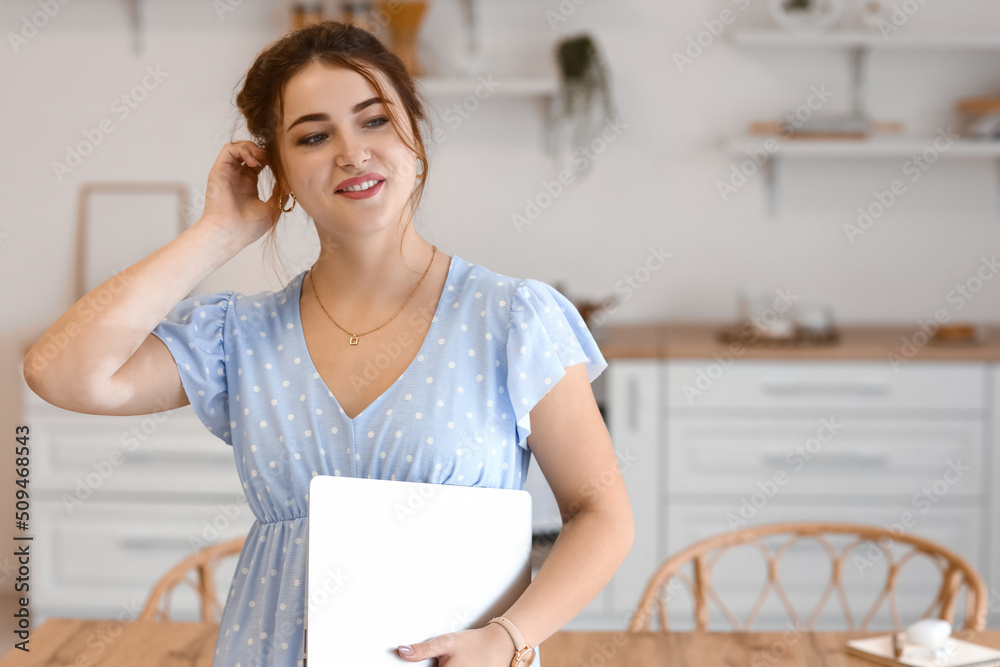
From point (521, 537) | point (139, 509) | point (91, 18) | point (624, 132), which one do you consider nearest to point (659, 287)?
point (624, 132)

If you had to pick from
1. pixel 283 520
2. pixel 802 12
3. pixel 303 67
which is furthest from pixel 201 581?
pixel 802 12

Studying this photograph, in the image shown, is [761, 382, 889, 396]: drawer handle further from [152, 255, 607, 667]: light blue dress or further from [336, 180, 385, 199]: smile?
[336, 180, 385, 199]: smile

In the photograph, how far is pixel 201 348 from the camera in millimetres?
1084

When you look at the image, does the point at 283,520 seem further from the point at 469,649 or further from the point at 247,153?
the point at 247,153

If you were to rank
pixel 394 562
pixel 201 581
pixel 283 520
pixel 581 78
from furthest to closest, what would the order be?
1. pixel 581 78
2. pixel 201 581
3. pixel 283 520
4. pixel 394 562

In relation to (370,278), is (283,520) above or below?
below

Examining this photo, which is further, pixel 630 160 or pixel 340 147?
pixel 630 160

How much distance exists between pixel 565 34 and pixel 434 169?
65cm

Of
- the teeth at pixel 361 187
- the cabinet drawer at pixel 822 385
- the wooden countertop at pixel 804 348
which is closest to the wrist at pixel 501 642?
the teeth at pixel 361 187

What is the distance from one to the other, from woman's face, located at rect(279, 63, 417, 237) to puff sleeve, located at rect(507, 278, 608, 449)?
0.18 m

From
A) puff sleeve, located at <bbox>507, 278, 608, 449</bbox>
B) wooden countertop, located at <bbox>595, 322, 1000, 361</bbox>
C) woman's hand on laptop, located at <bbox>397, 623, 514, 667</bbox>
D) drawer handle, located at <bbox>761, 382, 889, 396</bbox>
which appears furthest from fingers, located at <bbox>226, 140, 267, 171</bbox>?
drawer handle, located at <bbox>761, 382, 889, 396</bbox>

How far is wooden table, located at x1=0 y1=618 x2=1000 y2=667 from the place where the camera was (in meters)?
1.20

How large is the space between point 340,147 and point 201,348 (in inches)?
11.4

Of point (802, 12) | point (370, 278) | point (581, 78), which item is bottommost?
point (370, 278)
